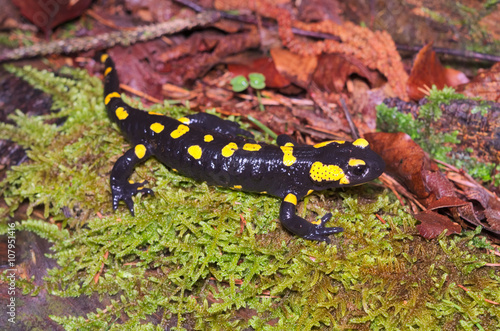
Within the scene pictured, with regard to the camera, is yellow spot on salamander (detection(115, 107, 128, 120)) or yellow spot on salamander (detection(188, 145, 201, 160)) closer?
yellow spot on salamander (detection(188, 145, 201, 160))

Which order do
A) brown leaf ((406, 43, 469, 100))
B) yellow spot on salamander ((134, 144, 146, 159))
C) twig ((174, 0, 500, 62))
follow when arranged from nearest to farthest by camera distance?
yellow spot on salamander ((134, 144, 146, 159)) < brown leaf ((406, 43, 469, 100)) < twig ((174, 0, 500, 62))

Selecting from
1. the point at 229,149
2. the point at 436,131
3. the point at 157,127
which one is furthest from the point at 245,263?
the point at 436,131

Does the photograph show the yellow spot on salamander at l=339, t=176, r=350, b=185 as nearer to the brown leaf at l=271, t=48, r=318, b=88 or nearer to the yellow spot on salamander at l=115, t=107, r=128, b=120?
the brown leaf at l=271, t=48, r=318, b=88

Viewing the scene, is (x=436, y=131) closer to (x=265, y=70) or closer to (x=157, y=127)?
(x=265, y=70)

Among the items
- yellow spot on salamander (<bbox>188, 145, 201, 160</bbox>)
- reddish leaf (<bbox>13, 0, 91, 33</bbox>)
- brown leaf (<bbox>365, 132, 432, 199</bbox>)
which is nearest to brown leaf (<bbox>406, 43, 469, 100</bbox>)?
brown leaf (<bbox>365, 132, 432, 199</bbox>)

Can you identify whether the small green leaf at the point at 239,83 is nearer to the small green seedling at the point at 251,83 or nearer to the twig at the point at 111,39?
the small green seedling at the point at 251,83

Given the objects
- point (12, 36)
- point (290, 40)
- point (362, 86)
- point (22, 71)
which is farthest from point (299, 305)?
point (12, 36)

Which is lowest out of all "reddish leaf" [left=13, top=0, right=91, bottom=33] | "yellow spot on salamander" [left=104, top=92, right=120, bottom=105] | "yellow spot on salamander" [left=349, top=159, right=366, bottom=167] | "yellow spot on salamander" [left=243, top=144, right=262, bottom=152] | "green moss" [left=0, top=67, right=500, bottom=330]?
"green moss" [left=0, top=67, right=500, bottom=330]
